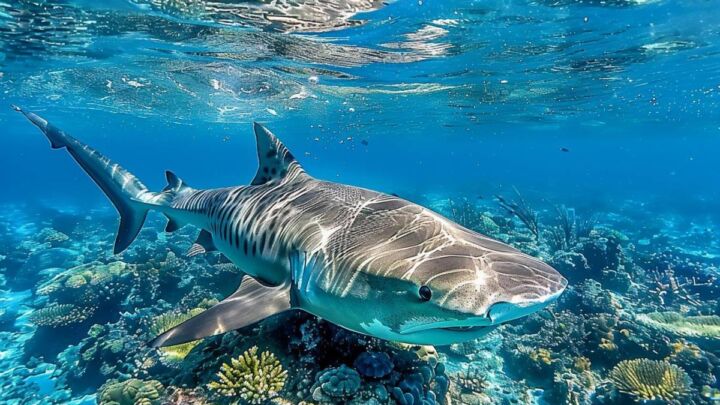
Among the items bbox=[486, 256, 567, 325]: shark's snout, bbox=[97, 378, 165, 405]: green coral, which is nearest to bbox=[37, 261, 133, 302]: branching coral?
bbox=[97, 378, 165, 405]: green coral

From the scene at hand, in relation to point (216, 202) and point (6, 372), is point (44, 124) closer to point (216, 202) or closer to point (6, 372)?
point (216, 202)

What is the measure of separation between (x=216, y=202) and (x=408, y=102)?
922 inches

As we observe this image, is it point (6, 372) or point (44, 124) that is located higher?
point (44, 124)

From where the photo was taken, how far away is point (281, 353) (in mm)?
4223

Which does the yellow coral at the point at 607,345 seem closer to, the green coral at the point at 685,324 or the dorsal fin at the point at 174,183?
the green coral at the point at 685,324

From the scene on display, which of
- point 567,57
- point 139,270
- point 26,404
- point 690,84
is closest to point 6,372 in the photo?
point 26,404

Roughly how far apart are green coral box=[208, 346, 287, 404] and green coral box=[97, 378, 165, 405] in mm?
969

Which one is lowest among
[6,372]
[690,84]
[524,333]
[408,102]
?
[6,372]

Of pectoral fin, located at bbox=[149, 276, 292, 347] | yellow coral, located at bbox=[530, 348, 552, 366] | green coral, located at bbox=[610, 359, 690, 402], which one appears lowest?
yellow coral, located at bbox=[530, 348, 552, 366]

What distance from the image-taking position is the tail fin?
593 centimetres

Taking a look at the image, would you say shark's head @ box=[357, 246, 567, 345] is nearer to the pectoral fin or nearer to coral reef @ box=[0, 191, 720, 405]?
the pectoral fin

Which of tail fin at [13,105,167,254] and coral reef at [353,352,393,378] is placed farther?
tail fin at [13,105,167,254]

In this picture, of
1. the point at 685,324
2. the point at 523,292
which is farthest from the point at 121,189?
the point at 685,324

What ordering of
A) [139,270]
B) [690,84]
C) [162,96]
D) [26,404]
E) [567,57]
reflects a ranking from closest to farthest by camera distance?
1. [26,404]
2. [139,270]
3. [567,57]
4. [690,84]
5. [162,96]
